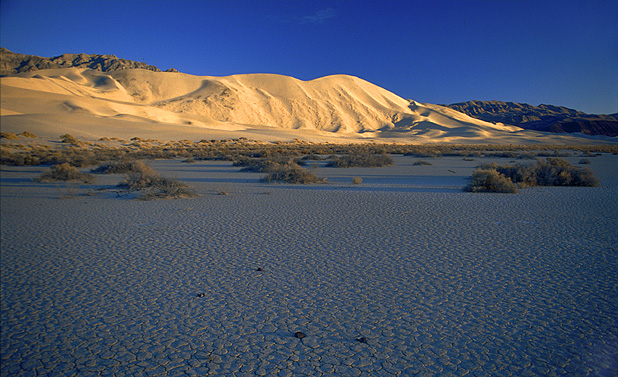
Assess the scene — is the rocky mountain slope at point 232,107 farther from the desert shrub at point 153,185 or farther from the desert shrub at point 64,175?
the desert shrub at point 153,185

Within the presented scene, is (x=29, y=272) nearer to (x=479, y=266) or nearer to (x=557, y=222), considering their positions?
(x=479, y=266)

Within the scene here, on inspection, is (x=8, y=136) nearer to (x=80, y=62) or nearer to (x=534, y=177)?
(x=534, y=177)

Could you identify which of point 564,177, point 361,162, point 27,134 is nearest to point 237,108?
point 27,134

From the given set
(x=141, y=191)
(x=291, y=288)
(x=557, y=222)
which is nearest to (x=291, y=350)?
(x=291, y=288)

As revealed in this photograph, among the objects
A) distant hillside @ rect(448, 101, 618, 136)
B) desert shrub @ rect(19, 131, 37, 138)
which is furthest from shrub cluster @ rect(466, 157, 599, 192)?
distant hillside @ rect(448, 101, 618, 136)

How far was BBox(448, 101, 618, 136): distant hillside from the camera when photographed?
121438 millimetres

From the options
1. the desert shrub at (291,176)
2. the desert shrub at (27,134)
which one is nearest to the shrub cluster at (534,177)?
the desert shrub at (291,176)

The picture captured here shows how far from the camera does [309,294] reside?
4.38 meters

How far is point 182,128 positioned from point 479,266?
2497 inches

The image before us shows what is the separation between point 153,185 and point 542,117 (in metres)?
181

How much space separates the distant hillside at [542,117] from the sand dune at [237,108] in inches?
1345

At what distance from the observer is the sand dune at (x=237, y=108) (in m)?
62.4

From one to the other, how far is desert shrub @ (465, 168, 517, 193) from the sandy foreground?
3895mm

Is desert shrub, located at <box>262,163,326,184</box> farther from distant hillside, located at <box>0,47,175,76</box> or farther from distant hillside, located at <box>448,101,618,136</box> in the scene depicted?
distant hillside, located at <box>0,47,175,76</box>
